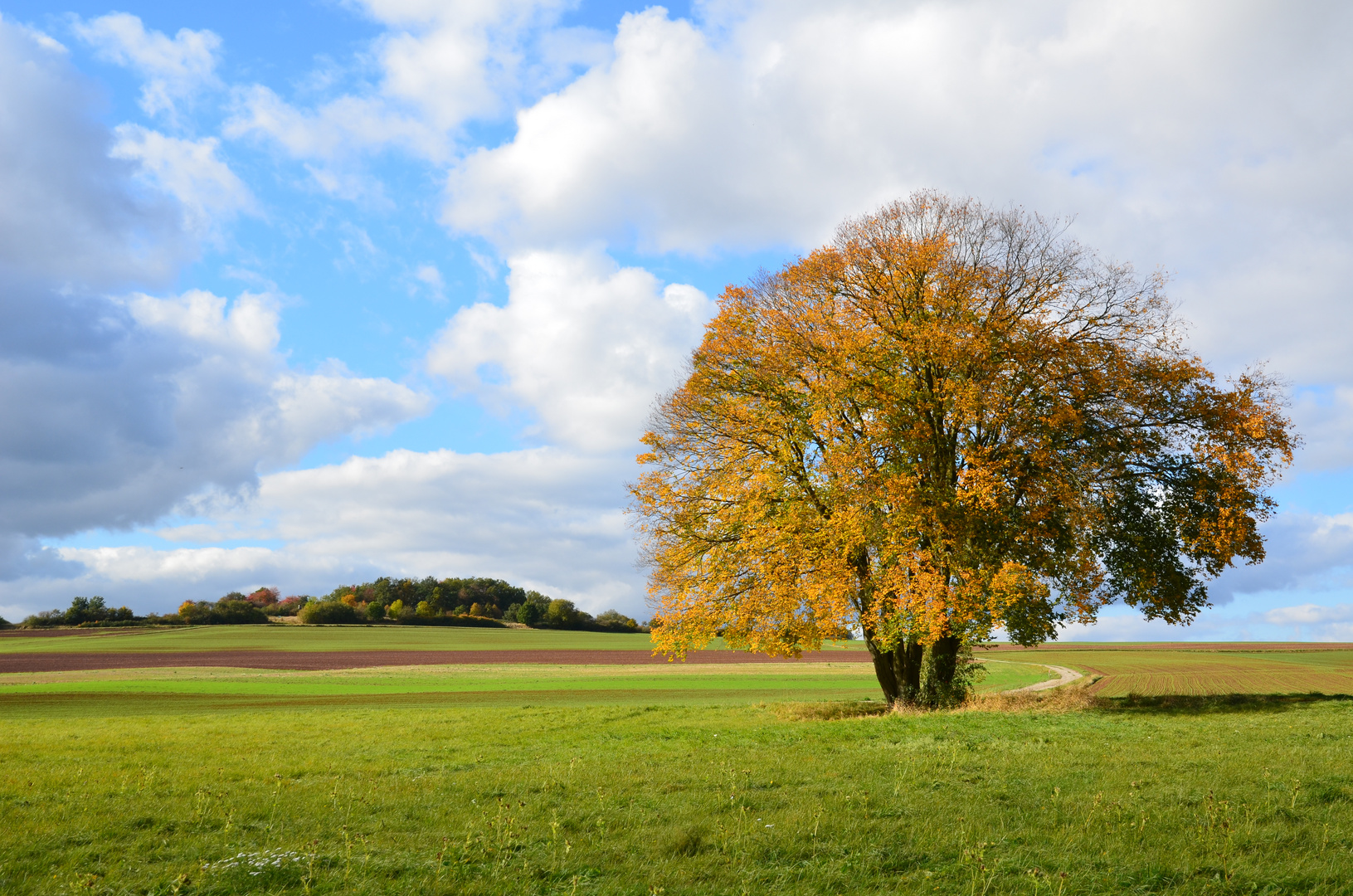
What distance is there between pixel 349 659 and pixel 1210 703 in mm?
78624

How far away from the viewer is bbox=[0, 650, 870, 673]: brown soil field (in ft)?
244

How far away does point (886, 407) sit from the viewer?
89.7ft

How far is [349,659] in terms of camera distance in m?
84.6

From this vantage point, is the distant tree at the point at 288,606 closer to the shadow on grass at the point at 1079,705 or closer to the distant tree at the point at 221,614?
the distant tree at the point at 221,614

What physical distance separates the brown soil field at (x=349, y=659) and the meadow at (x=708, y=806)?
2049 inches

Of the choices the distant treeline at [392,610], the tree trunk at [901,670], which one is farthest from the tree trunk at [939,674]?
the distant treeline at [392,610]

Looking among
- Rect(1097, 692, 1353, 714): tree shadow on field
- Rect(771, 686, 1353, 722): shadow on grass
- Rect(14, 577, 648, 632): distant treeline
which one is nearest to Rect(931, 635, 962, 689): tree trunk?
Rect(771, 686, 1353, 722): shadow on grass

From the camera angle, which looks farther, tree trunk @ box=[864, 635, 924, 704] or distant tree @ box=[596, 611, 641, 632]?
distant tree @ box=[596, 611, 641, 632]

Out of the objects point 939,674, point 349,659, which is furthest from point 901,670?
point 349,659

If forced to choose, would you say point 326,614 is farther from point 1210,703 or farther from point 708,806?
point 708,806

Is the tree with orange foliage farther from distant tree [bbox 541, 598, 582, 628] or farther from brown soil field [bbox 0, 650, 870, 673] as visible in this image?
distant tree [bbox 541, 598, 582, 628]

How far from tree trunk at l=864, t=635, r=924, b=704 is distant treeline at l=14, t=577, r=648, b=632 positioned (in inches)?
4249

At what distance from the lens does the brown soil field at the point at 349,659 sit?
7438 centimetres

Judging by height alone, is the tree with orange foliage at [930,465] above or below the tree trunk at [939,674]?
above
